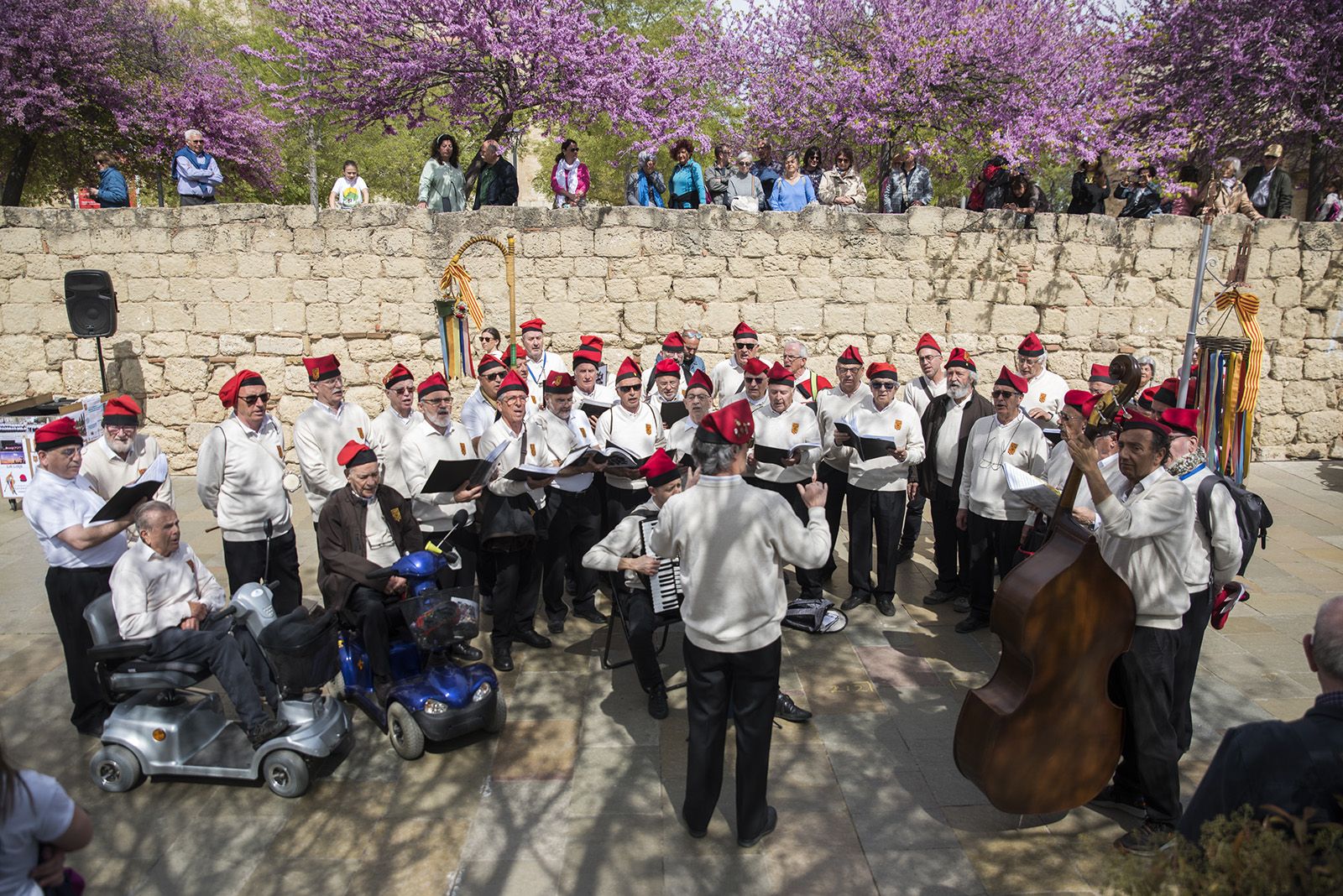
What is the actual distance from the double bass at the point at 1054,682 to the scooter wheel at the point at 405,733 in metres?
2.88

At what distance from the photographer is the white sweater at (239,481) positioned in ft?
18.6

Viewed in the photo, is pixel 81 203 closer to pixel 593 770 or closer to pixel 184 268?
pixel 184 268

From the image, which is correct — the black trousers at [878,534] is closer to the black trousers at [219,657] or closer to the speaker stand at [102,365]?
the black trousers at [219,657]

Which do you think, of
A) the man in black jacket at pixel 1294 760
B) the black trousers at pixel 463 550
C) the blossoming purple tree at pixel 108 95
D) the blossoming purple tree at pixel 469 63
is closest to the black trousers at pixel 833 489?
the black trousers at pixel 463 550

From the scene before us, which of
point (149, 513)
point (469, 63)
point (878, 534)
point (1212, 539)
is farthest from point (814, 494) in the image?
point (469, 63)

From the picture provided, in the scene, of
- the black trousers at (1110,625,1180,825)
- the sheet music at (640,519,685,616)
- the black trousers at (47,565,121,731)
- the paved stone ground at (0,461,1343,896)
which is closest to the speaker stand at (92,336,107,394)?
the paved stone ground at (0,461,1343,896)

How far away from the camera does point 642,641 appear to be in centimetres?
518

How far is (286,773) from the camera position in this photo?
14.4ft

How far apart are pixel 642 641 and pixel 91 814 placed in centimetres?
296

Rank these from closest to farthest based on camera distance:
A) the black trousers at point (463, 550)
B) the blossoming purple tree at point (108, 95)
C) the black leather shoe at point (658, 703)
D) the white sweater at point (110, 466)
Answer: the black leather shoe at point (658, 703) < the white sweater at point (110, 466) < the black trousers at point (463, 550) < the blossoming purple tree at point (108, 95)

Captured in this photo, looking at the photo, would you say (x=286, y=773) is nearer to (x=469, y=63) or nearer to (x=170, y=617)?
(x=170, y=617)

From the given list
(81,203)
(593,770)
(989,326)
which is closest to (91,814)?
(593,770)

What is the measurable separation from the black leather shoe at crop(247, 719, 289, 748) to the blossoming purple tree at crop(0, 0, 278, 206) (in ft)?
44.3

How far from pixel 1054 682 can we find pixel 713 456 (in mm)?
1828
